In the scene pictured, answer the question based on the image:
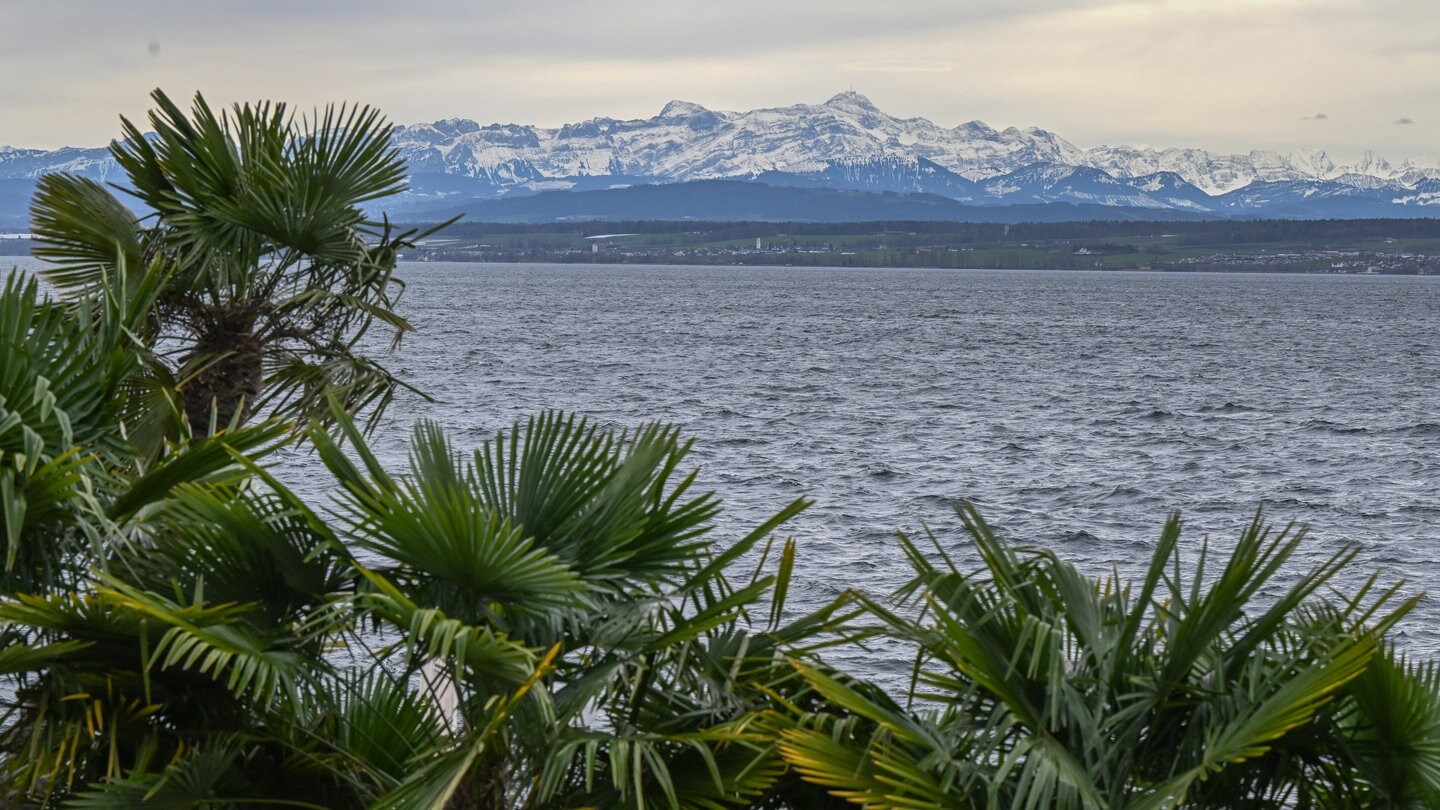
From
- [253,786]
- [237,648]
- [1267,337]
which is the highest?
[237,648]

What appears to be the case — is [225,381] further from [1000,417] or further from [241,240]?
[1000,417]

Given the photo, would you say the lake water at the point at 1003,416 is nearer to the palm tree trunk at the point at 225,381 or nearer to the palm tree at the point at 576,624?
the palm tree at the point at 576,624

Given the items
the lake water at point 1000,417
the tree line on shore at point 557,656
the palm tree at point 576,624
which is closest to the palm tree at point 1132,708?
the tree line on shore at point 557,656

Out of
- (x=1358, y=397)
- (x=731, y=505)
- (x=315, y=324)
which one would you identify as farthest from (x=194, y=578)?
(x=1358, y=397)

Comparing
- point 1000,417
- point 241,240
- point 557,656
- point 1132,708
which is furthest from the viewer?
point 1000,417

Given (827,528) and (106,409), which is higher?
(106,409)

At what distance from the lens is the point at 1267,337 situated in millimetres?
98312

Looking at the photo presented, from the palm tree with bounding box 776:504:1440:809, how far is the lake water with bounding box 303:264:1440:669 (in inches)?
39.0

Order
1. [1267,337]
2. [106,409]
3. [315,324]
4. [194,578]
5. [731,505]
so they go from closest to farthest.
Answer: [194,578]
[106,409]
[315,324]
[731,505]
[1267,337]

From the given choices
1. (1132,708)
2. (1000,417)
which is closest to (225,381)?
(1132,708)

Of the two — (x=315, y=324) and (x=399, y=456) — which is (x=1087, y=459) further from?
(x=315, y=324)

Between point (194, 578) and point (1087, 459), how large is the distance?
37121mm

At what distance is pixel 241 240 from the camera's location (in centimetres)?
920

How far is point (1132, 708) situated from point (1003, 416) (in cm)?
4678
